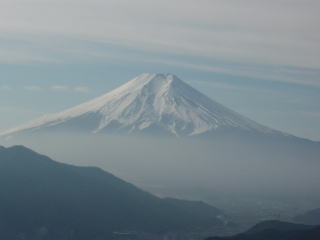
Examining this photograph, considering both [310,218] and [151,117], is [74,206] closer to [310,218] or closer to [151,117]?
[310,218]

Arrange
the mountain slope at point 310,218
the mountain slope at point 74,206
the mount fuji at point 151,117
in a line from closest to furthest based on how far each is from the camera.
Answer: the mountain slope at point 74,206 → the mountain slope at point 310,218 → the mount fuji at point 151,117

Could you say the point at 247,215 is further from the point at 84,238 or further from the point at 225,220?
the point at 84,238

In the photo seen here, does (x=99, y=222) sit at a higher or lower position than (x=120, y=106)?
lower

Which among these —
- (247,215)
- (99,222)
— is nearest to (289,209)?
(247,215)

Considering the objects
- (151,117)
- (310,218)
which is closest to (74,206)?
(310,218)

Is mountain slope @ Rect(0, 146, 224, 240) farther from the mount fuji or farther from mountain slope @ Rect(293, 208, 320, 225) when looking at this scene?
the mount fuji

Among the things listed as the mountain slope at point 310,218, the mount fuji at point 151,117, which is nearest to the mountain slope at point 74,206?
the mountain slope at point 310,218

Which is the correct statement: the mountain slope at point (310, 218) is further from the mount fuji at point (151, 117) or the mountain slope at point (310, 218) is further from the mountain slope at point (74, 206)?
the mount fuji at point (151, 117)
